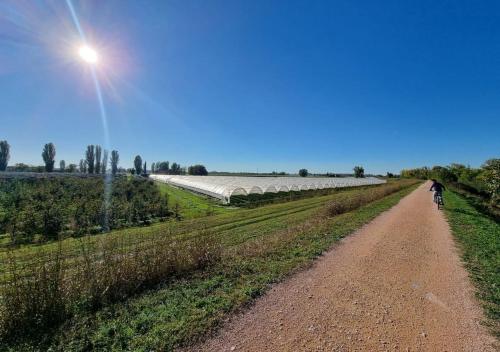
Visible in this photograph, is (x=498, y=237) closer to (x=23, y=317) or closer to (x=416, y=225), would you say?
(x=416, y=225)

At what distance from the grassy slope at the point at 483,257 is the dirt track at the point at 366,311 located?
21cm

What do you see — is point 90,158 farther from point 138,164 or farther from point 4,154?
point 138,164

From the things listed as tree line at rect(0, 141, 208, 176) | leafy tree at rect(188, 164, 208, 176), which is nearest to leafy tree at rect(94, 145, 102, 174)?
tree line at rect(0, 141, 208, 176)

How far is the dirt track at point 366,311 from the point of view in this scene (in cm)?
312

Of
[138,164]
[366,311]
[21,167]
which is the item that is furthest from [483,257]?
[21,167]

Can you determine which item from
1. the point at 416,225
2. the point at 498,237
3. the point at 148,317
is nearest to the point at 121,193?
the point at 148,317

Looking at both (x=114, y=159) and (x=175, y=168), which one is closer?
(x=114, y=159)

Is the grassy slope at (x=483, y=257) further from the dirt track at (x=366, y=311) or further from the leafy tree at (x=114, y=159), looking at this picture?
the leafy tree at (x=114, y=159)

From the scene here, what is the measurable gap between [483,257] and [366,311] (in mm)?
5276

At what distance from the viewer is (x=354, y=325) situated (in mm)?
3455

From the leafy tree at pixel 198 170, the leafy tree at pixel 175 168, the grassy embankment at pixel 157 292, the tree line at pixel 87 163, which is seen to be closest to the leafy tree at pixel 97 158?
the tree line at pixel 87 163

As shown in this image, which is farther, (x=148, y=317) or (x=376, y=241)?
(x=376, y=241)

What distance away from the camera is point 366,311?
3836 millimetres

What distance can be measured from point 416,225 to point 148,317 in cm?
1151
